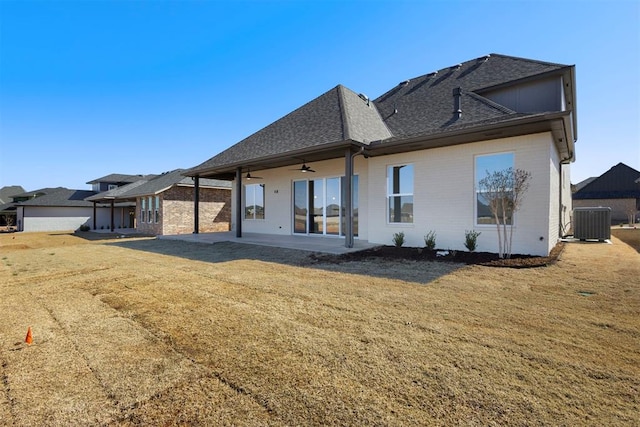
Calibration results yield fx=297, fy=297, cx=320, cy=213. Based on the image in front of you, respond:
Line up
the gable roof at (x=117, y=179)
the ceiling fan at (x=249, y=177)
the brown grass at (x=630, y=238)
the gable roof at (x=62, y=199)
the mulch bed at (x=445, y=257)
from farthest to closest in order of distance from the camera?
the gable roof at (x=117, y=179) < the gable roof at (x=62, y=199) < the ceiling fan at (x=249, y=177) < the brown grass at (x=630, y=238) < the mulch bed at (x=445, y=257)

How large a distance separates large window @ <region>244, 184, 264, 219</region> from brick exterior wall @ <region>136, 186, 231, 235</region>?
5.66 m

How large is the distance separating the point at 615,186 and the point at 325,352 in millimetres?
44334

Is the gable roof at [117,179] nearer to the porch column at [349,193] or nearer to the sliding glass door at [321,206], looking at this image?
the sliding glass door at [321,206]

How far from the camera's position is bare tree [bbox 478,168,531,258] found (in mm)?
7277

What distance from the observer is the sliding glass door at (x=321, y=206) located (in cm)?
1173

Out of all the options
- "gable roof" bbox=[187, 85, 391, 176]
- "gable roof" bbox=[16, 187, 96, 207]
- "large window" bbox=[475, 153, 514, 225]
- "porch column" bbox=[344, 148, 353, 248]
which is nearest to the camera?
"large window" bbox=[475, 153, 514, 225]

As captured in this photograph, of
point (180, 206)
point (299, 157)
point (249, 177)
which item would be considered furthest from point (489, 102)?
point (180, 206)

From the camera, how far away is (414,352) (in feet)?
8.82

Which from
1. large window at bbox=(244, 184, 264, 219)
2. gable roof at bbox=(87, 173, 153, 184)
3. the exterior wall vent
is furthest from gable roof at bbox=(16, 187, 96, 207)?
the exterior wall vent

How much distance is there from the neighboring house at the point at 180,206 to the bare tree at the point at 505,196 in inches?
666

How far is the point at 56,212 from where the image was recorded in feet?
94.7

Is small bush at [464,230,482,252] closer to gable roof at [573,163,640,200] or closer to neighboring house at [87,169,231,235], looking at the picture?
neighboring house at [87,169,231,235]

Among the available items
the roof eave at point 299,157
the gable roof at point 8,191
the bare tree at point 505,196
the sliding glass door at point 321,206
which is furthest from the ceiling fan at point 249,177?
the gable roof at point 8,191

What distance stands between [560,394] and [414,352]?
1029 millimetres
